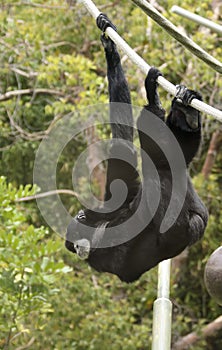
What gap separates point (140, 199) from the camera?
14.8 feet

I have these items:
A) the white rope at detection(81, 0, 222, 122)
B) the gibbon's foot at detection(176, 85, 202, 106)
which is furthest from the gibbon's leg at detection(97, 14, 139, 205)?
the gibbon's foot at detection(176, 85, 202, 106)

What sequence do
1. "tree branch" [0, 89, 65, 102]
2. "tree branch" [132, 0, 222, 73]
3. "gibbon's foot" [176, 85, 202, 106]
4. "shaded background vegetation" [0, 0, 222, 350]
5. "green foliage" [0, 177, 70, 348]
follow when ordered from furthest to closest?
"tree branch" [0, 89, 65, 102] → "shaded background vegetation" [0, 0, 222, 350] → "green foliage" [0, 177, 70, 348] → "gibbon's foot" [176, 85, 202, 106] → "tree branch" [132, 0, 222, 73]

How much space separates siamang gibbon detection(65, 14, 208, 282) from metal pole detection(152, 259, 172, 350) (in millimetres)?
541

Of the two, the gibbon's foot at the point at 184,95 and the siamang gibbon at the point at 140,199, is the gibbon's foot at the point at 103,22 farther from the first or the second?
the gibbon's foot at the point at 184,95

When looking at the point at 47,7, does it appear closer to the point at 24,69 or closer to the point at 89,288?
the point at 24,69

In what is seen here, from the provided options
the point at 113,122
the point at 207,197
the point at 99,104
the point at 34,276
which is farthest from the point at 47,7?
the point at 113,122

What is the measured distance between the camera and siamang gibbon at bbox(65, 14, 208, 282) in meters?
4.37

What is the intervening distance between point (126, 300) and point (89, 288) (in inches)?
43.6

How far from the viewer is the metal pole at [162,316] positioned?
5109 mm

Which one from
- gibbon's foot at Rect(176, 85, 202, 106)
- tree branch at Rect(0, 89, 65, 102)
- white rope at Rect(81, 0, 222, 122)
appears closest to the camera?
white rope at Rect(81, 0, 222, 122)

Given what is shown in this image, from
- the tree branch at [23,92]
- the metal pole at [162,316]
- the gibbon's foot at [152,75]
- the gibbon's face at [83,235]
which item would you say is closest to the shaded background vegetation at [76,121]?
the tree branch at [23,92]

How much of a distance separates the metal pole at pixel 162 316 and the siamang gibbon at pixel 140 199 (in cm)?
54

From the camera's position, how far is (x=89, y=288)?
967 centimetres

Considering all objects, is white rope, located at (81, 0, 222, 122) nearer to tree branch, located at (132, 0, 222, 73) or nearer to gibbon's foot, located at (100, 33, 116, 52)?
Result: tree branch, located at (132, 0, 222, 73)
